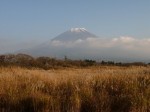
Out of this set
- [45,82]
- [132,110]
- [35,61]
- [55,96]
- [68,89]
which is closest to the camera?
[132,110]

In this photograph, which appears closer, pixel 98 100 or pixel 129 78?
pixel 98 100

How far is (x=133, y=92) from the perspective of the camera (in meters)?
10.8

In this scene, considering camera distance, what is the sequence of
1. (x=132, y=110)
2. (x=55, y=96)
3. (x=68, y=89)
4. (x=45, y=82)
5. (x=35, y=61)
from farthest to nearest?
(x=35, y=61) → (x=45, y=82) → (x=68, y=89) → (x=55, y=96) → (x=132, y=110)

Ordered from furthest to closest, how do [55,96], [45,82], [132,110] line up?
[45,82] < [55,96] < [132,110]

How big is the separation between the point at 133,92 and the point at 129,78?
172 cm

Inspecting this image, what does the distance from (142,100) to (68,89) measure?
7.08 ft

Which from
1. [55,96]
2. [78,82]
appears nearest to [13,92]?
[55,96]


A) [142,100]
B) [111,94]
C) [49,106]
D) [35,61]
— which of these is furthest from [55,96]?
[35,61]

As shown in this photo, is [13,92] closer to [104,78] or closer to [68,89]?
[68,89]

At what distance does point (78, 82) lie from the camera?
12.0m

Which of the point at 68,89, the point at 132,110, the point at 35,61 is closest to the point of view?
the point at 132,110

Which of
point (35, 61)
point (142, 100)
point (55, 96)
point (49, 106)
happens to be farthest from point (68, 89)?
point (35, 61)

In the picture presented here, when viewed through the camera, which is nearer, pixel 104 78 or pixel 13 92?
pixel 13 92

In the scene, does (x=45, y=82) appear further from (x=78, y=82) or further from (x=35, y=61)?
(x=35, y=61)
